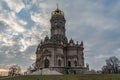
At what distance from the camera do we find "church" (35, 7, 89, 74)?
61.7m

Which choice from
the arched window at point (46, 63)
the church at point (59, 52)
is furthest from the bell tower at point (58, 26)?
the arched window at point (46, 63)

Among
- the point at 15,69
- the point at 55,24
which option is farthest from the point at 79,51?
the point at 15,69

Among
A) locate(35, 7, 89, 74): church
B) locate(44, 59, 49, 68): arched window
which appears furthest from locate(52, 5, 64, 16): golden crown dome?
locate(44, 59, 49, 68): arched window

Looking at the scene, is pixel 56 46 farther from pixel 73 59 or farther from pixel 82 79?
pixel 82 79

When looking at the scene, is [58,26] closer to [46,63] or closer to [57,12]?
[57,12]

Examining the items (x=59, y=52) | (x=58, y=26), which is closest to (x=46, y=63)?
(x=59, y=52)

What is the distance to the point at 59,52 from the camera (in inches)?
2501

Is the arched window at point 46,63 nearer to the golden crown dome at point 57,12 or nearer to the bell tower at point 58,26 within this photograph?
the bell tower at point 58,26

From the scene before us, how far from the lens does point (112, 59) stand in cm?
8725

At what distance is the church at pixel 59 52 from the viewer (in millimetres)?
61688

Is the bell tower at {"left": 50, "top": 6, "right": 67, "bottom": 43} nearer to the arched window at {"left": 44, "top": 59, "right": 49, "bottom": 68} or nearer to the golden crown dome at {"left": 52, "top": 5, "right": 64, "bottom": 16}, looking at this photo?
Answer: the golden crown dome at {"left": 52, "top": 5, "right": 64, "bottom": 16}

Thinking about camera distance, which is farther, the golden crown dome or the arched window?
the golden crown dome

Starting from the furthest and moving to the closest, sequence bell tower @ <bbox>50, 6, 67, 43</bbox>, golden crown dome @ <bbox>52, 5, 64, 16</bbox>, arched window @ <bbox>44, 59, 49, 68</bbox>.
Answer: golden crown dome @ <bbox>52, 5, 64, 16</bbox> < bell tower @ <bbox>50, 6, 67, 43</bbox> < arched window @ <bbox>44, 59, 49, 68</bbox>

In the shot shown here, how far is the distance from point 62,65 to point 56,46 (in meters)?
6.16
